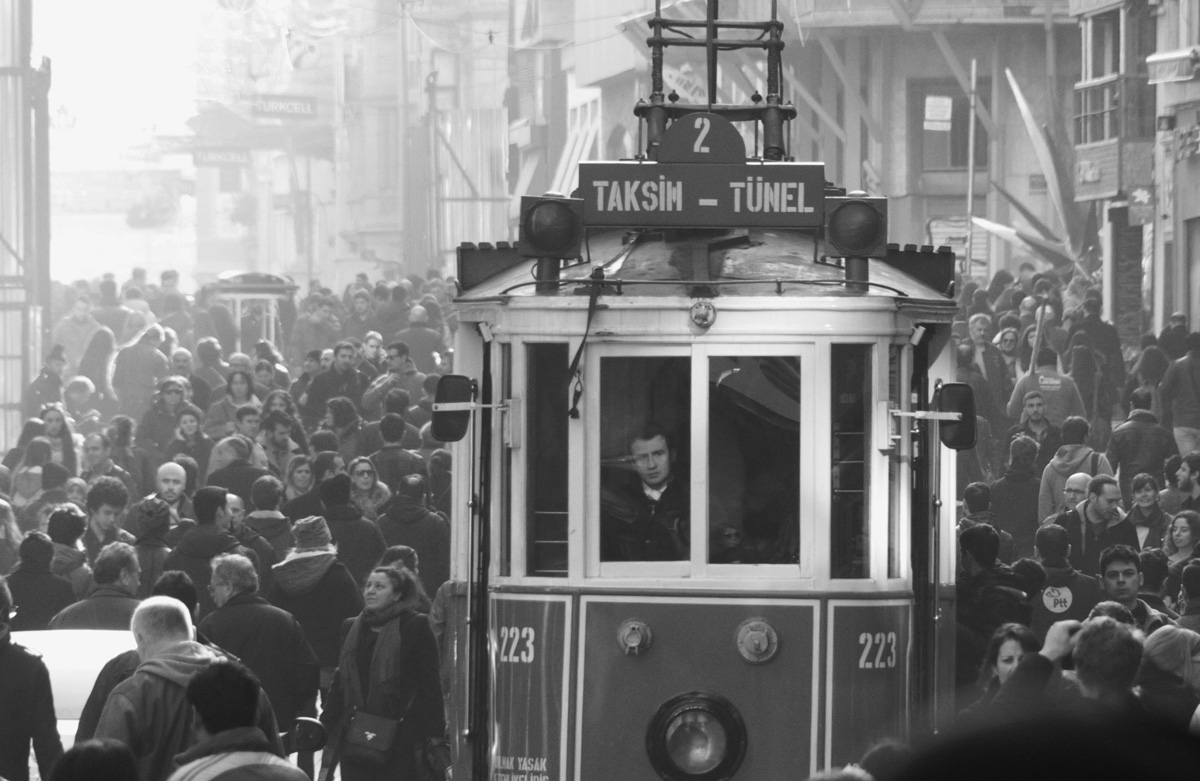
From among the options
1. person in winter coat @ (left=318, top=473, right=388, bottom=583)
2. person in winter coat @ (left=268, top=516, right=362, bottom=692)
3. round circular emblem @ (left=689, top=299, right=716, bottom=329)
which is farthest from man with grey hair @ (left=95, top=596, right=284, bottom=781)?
person in winter coat @ (left=318, top=473, right=388, bottom=583)

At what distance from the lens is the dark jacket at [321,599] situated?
10055mm

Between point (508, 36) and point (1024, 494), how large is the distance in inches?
2265

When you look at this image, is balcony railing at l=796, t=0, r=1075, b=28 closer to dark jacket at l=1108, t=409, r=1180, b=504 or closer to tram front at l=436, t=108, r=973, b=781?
dark jacket at l=1108, t=409, r=1180, b=504

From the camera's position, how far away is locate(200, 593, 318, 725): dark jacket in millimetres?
8477

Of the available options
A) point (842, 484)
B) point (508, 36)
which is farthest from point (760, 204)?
point (508, 36)

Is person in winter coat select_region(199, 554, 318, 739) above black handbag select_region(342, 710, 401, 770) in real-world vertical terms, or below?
above

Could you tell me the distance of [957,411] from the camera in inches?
267

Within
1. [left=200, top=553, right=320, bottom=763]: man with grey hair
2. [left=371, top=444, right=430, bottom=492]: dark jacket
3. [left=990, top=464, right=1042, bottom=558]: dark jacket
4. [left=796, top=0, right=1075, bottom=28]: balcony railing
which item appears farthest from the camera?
[left=796, top=0, right=1075, bottom=28]: balcony railing

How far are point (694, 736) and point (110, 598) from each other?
11.5 feet

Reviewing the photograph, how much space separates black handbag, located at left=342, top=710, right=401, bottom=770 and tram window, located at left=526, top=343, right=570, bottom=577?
1.62 meters

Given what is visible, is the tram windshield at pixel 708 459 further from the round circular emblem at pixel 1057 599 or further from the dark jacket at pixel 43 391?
the dark jacket at pixel 43 391

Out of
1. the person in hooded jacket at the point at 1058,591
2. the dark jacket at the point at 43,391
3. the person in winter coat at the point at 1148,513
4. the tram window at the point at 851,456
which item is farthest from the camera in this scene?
the dark jacket at the point at 43,391

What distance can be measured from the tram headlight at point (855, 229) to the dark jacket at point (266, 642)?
2871 mm

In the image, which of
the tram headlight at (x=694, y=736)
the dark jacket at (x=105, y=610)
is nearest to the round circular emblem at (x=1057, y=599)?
the tram headlight at (x=694, y=736)
